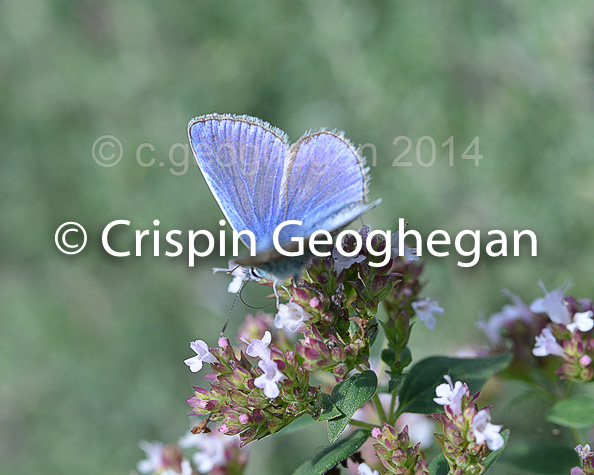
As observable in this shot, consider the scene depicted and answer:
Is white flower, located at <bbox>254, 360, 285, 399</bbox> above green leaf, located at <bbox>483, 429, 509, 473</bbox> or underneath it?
above

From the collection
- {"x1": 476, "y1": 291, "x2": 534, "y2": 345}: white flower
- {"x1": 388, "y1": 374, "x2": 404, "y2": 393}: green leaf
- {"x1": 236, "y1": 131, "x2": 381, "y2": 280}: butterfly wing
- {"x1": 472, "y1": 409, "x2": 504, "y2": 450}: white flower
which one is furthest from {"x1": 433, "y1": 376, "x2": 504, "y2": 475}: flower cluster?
{"x1": 476, "y1": 291, "x2": 534, "y2": 345}: white flower

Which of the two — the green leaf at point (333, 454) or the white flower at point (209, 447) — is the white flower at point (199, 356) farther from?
the white flower at point (209, 447)

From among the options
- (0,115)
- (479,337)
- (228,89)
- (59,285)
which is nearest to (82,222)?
(59,285)

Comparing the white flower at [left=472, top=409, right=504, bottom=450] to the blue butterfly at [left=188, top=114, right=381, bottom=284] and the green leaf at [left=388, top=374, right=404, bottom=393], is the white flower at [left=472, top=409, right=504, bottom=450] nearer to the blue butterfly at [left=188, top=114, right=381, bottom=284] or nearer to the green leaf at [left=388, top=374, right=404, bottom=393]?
the green leaf at [left=388, top=374, right=404, bottom=393]

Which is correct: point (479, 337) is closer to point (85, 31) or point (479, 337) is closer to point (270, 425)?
point (270, 425)

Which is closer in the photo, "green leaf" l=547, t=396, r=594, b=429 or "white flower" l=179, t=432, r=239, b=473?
"green leaf" l=547, t=396, r=594, b=429

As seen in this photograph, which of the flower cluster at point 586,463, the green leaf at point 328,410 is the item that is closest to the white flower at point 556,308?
the flower cluster at point 586,463
